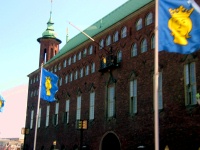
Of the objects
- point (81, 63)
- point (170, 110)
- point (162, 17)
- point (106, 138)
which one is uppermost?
point (81, 63)

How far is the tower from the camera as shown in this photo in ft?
183

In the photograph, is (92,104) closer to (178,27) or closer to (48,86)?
(48,86)

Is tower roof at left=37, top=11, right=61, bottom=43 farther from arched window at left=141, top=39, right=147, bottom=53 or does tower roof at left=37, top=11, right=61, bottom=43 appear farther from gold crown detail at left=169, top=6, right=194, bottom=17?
gold crown detail at left=169, top=6, right=194, bottom=17

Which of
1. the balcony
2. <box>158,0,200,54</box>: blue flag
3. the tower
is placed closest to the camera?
<box>158,0,200,54</box>: blue flag

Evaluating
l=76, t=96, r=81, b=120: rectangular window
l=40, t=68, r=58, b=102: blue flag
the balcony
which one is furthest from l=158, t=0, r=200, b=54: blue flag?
l=76, t=96, r=81, b=120: rectangular window

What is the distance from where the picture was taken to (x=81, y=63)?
39.1m

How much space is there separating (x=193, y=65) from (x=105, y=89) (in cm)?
1155

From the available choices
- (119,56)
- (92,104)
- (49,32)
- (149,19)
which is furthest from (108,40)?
(49,32)

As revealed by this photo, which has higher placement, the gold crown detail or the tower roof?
the tower roof

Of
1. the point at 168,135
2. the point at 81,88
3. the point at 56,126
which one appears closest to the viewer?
the point at 168,135

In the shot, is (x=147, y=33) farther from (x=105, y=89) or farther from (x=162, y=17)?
(x=162, y=17)

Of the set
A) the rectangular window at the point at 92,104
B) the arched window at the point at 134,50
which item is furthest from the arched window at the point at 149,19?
the rectangular window at the point at 92,104

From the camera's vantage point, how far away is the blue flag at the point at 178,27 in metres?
12.5

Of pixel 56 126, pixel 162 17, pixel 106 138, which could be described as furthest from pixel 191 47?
pixel 56 126
